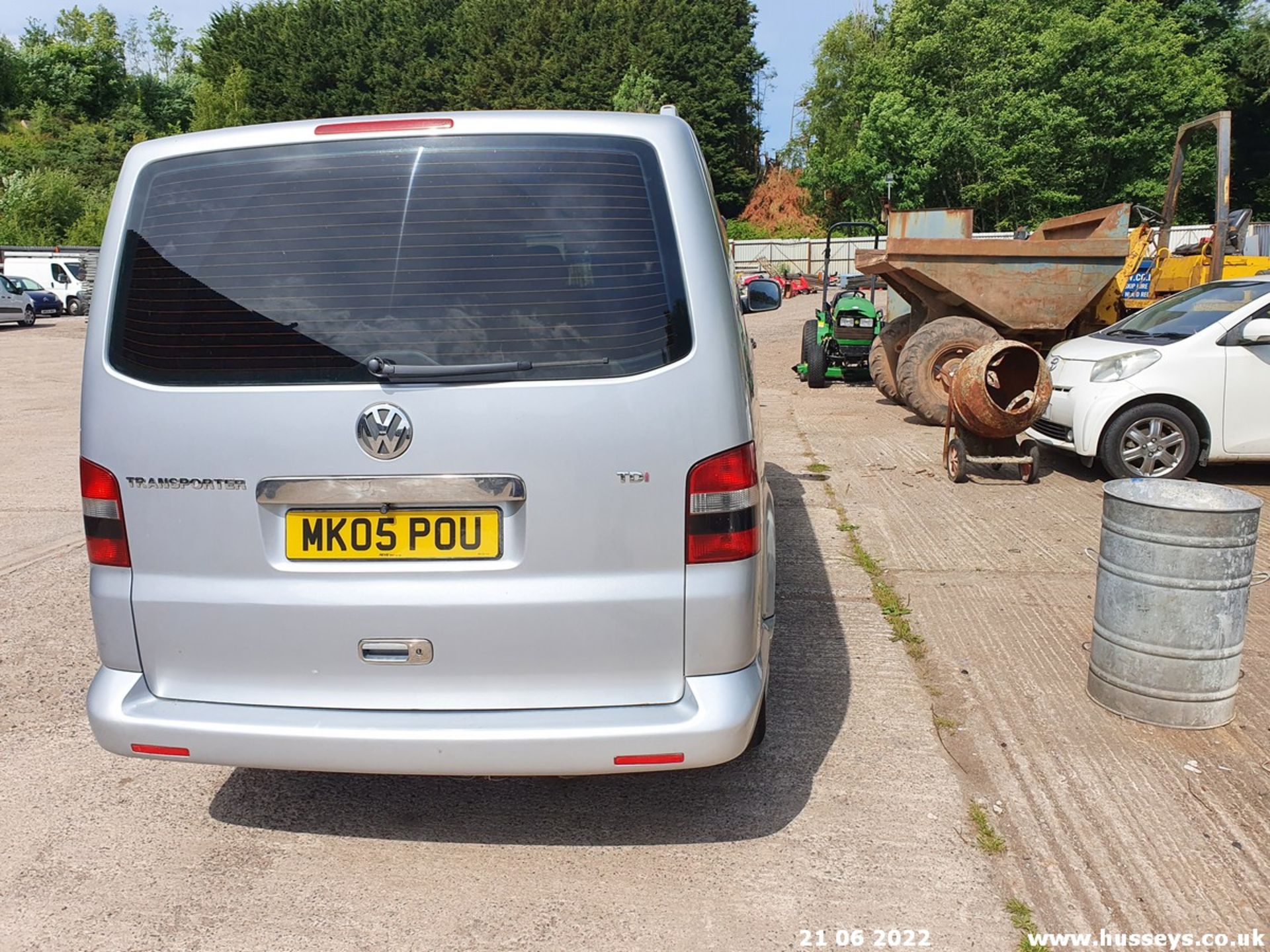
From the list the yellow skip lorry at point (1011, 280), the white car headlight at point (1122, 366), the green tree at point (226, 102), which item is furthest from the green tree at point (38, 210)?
the white car headlight at point (1122, 366)

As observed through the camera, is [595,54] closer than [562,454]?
No

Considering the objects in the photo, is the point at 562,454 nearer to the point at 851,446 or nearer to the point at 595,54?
the point at 851,446

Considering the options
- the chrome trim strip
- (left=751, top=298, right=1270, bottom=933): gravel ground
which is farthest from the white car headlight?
the chrome trim strip

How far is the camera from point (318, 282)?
8.59 feet

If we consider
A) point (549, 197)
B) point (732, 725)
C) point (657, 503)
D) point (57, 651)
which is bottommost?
point (57, 651)

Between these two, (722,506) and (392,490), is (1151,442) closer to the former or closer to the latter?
(722,506)

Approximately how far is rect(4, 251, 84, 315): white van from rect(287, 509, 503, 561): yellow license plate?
37.5 metres

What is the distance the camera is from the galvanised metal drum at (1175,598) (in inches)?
140

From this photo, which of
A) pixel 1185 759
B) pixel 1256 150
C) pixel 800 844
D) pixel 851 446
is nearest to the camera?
pixel 800 844

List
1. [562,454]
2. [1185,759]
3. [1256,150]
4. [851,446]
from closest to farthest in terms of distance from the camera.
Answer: [562,454] → [1185,759] → [851,446] → [1256,150]

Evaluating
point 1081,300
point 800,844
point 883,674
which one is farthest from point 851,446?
point 800,844

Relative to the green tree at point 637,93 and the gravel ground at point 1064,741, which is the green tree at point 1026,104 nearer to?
the green tree at point 637,93

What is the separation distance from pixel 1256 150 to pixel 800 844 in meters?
52.4

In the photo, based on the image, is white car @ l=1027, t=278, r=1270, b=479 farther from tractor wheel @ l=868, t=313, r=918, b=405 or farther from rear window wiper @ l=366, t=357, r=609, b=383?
rear window wiper @ l=366, t=357, r=609, b=383
